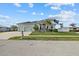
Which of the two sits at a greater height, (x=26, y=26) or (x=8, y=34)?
(x=26, y=26)

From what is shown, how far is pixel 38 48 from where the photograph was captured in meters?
4.68

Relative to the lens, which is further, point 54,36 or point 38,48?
point 54,36

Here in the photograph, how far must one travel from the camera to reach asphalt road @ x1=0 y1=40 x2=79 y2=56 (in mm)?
4298

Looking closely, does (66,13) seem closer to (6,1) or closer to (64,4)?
(64,4)

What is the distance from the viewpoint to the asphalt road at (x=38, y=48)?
4298 mm

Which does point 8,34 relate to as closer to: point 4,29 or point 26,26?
point 4,29

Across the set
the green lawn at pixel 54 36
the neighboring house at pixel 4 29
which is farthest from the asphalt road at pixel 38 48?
the neighboring house at pixel 4 29

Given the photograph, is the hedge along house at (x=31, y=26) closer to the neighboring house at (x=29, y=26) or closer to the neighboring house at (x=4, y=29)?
the neighboring house at (x=29, y=26)

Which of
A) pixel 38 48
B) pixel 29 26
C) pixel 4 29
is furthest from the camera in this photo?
pixel 4 29

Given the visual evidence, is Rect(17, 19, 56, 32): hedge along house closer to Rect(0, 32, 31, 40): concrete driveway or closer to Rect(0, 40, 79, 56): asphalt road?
Rect(0, 32, 31, 40): concrete driveway

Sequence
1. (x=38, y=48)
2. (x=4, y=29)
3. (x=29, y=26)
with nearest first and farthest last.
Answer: (x=38, y=48), (x=29, y=26), (x=4, y=29)

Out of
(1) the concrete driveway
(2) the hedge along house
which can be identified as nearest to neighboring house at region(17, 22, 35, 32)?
(2) the hedge along house

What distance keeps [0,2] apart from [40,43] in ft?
4.67

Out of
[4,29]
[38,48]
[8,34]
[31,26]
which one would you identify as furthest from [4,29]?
[38,48]
